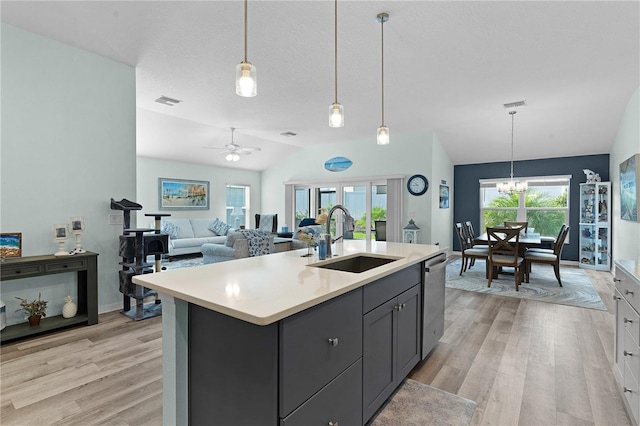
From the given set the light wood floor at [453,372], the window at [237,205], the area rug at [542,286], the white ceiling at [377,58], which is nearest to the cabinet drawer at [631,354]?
the light wood floor at [453,372]

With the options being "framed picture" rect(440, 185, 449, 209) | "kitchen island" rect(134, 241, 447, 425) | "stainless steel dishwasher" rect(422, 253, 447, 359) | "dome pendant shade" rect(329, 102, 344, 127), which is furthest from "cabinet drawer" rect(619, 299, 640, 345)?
"framed picture" rect(440, 185, 449, 209)

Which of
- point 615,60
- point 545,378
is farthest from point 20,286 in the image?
point 615,60

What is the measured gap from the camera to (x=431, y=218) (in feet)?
21.4

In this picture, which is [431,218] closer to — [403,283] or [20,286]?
[403,283]

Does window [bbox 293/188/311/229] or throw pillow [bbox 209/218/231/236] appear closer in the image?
throw pillow [bbox 209/218/231/236]

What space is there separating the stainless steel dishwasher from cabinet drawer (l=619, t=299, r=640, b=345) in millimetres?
1114

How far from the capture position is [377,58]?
3.54m

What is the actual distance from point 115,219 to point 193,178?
472cm

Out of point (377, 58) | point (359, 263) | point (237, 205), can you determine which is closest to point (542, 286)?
point (359, 263)

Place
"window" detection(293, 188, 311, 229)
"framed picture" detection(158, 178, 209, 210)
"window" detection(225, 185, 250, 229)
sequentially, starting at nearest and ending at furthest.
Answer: "framed picture" detection(158, 178, 209, 210) → "window" detection(293, 188, 311, 229) → "window" detection(225, 185, 250, 229)

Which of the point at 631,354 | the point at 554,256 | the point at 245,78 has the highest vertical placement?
the point at 245,78

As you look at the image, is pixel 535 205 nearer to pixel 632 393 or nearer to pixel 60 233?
pixel 632 393

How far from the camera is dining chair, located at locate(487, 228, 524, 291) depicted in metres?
4.70

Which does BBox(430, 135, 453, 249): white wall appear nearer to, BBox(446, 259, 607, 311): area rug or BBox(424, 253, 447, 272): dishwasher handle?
BBox(446, 259, 607, 311): area rug
